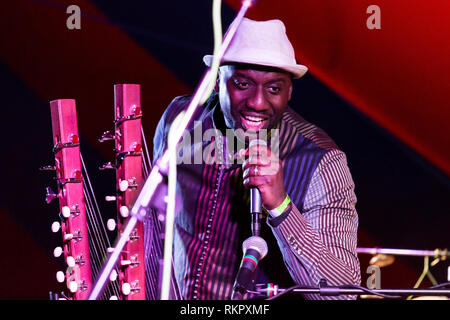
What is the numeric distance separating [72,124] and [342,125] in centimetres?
146

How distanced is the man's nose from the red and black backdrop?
1.02 metres

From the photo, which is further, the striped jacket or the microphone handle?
the striped jacket

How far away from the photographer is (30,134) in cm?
284

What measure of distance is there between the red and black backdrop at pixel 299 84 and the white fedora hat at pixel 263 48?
2.76ft

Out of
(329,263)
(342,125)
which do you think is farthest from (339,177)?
(342,125)

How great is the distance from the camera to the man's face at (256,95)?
1.73 meters

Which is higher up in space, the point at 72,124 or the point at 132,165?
the point at 72,124

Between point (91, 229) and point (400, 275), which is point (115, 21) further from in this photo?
point (400, 275)

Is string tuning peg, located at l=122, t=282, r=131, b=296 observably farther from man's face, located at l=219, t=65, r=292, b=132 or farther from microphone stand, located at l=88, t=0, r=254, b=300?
man's face, located at l=219, t=65, r=292, b=132

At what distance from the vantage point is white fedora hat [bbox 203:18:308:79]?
1.72 meters

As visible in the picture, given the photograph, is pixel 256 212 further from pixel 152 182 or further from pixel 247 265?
pixel 152 182

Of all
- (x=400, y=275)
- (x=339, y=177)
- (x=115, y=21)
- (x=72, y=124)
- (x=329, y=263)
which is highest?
(x=115, y=21)

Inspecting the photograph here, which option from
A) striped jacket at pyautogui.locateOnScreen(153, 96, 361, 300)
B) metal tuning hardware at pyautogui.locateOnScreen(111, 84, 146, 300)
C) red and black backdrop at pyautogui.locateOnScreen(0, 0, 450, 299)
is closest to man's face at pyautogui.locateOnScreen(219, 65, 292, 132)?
striped jacket at pyautogui.locateOnScreen(153, 96, 361, 300)
